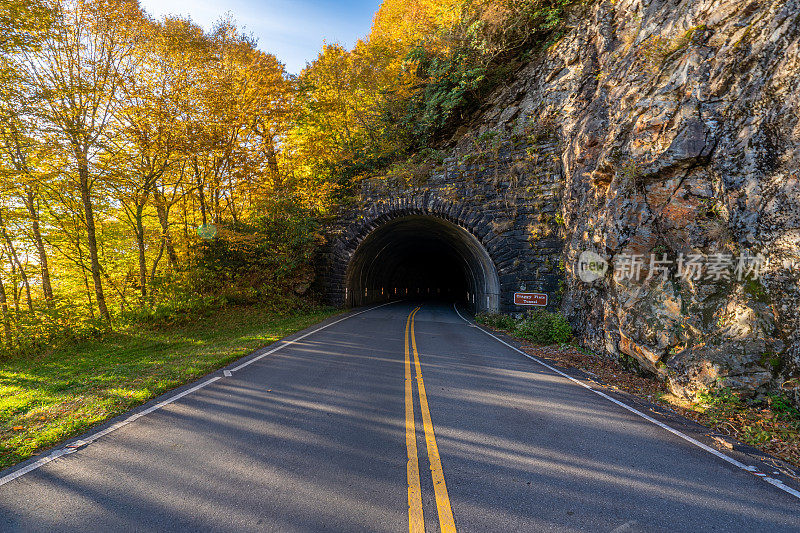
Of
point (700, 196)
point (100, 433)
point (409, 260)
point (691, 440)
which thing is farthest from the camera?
point (409, 260)

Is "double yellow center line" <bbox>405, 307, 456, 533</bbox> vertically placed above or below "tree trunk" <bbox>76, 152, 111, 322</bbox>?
below

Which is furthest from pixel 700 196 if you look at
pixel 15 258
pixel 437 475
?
pixel 15 258

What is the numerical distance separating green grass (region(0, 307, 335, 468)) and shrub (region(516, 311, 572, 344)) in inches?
330

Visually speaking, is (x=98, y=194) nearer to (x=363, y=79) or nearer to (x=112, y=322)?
(x=112, y=322)

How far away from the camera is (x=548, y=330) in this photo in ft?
34.3

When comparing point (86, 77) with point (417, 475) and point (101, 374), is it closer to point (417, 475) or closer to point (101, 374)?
point (101, 374)

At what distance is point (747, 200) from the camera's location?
5.64 m

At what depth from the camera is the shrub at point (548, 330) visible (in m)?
10.2

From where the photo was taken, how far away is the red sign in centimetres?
1280

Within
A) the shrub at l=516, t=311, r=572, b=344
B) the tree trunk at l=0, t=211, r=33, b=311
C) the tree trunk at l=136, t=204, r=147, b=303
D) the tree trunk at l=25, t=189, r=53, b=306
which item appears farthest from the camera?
the tree trunk at l=136, t=204, r=147, b=303

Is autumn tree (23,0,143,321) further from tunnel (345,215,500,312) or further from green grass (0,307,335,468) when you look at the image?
tunnel (345,215,500,312)

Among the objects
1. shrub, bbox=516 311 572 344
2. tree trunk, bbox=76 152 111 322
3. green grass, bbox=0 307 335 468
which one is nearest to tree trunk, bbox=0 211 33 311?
tree trunk, bbox=76 152 111 322

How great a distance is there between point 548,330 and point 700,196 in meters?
5.50

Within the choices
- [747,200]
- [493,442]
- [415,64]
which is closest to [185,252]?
[493,442]
